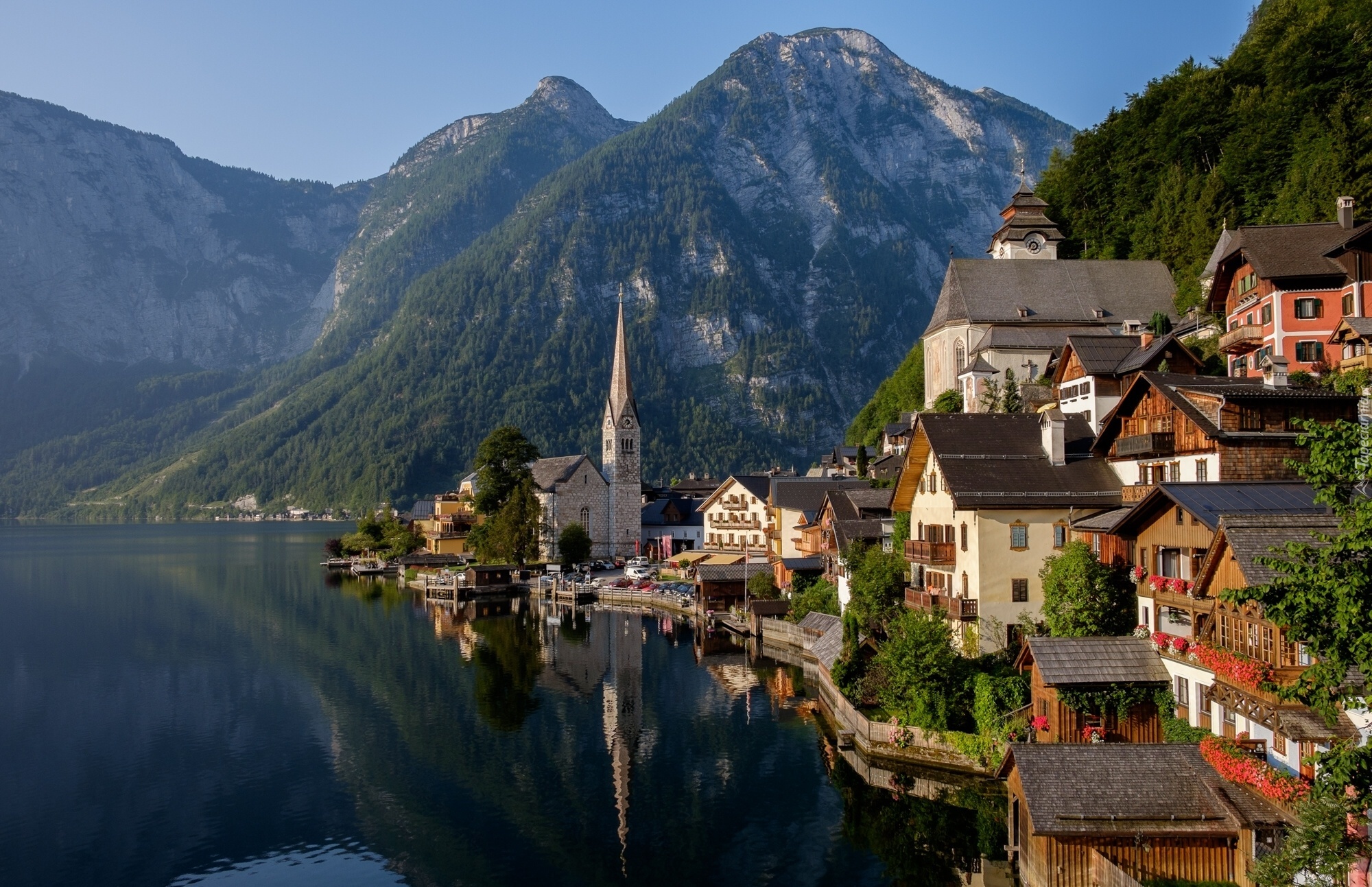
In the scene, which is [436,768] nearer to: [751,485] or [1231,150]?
[751,485]

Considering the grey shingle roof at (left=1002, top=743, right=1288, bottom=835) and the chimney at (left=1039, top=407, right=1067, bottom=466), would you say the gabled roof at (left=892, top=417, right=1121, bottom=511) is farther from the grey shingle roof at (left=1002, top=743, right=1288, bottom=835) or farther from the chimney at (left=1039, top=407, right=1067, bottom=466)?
the grey shingle roof at (left=1002, top=743, right=1288, bottom=835)

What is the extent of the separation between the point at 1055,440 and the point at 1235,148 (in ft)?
148

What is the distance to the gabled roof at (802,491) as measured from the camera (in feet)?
265

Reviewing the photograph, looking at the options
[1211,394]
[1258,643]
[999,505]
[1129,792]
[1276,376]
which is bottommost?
[1129,792]

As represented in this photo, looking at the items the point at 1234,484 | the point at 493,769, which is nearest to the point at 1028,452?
the point at 1234,484

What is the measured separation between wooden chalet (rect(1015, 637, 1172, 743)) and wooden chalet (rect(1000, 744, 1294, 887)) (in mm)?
4008

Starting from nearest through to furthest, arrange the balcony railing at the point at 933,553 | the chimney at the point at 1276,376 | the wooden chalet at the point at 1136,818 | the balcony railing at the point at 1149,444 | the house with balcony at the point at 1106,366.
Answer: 1. the wooden chalet at the point at 1136,818
2. the chimney at the point at 1276,376
3. the balcony railing at the point at 1149,444
4. the balcony railing at the point at 933,553
5. the house with balcony at the point at 1106,366

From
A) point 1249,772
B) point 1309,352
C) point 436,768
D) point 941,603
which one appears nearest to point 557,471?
point 436,768

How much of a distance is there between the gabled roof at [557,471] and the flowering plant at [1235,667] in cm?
9100

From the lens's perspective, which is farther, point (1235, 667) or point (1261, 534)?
point (1261, 534)

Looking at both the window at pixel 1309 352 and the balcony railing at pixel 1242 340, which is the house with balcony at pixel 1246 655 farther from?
the balcony railing at pixel 1242 340

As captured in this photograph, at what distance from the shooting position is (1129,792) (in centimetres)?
2441

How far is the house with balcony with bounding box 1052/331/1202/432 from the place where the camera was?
4134 cm

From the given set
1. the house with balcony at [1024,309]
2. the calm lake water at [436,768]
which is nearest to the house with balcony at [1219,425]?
the calm lake water at [436,768]
